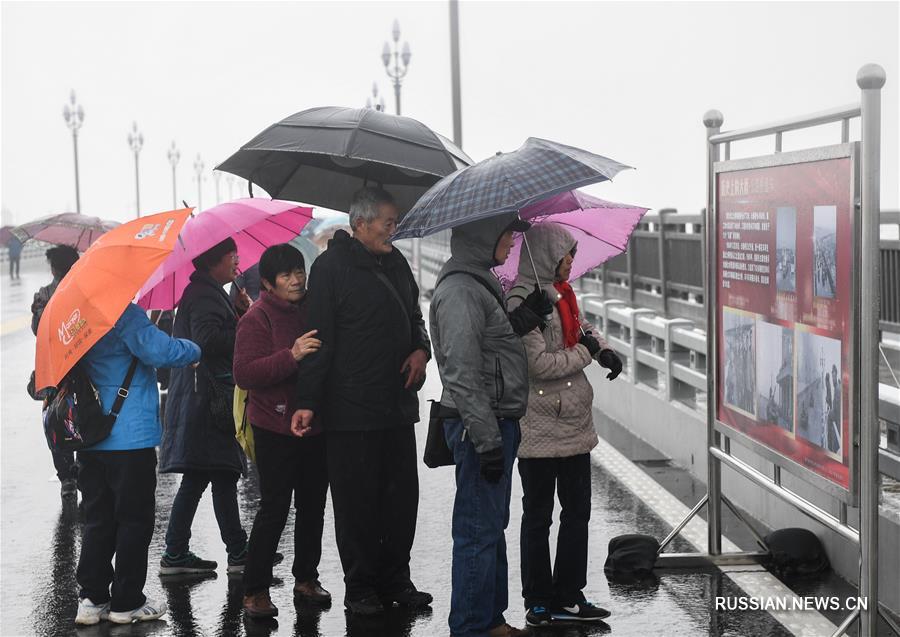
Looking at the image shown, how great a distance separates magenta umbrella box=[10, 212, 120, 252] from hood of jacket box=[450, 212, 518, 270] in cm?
532

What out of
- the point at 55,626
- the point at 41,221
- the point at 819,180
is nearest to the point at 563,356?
the point at 819,180

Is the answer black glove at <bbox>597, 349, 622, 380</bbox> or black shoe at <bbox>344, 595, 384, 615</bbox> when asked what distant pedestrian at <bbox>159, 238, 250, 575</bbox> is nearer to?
black shoe at <bbox>344, 595, 384, 615</bbox>

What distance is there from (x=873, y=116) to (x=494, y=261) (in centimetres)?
163

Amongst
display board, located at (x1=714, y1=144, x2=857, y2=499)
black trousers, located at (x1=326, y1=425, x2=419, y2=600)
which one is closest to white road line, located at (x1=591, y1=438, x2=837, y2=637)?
display board, located at (x1=714, y1=144, x2=857, y2=499)

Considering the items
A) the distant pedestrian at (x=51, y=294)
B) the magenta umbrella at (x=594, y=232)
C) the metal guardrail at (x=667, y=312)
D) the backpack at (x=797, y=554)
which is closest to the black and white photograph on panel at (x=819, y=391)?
the metal guardrail at (x=667, y=312)

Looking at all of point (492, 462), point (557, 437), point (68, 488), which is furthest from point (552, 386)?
point (68, 488)

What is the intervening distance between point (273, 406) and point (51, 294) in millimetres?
3355

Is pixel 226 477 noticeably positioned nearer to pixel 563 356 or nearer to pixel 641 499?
pixel 563 356

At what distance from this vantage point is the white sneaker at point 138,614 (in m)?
6.46

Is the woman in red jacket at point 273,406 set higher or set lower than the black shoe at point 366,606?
higher

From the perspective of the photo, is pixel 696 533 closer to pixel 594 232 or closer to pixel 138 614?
pixel 594 232

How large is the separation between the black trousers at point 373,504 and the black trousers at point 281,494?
0.16 metres

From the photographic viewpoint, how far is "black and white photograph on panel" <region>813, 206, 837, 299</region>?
5.62 metres

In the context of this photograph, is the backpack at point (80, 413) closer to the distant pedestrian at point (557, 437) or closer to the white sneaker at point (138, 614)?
the white sneaker at point (138, 614)
